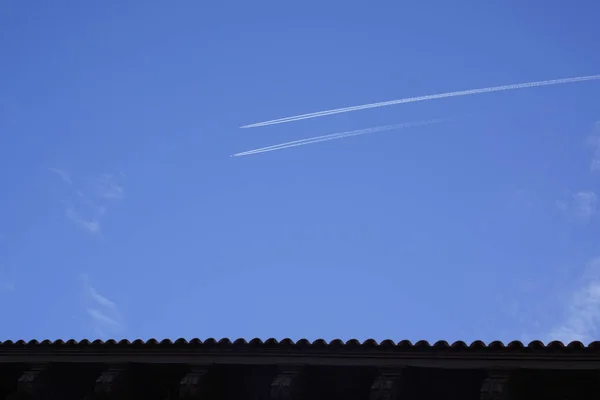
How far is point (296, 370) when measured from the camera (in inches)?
511

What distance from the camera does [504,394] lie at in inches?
452

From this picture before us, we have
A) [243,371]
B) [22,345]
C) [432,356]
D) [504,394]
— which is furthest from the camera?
[22,345]

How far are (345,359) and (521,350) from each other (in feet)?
9.27

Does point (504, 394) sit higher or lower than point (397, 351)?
lower

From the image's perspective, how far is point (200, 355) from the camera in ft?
45.4

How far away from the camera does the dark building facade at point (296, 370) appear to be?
11.7 metres

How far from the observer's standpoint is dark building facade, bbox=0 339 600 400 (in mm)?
11695

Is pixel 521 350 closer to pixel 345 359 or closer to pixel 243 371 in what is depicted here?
pixel 345 359

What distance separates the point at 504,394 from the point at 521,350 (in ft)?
2.63

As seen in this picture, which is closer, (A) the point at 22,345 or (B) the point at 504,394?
(B) the point at 504,394

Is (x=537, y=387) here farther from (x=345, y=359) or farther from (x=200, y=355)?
(x=200, y=355)

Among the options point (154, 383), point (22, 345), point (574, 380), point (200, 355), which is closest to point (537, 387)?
point (574, 380)

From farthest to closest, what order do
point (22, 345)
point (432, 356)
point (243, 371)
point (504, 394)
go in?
point (22, 345) < point (243, 371) < point (432, 356) < point (504, 394)

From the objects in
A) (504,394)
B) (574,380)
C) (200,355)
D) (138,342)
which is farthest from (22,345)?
(574,380)
